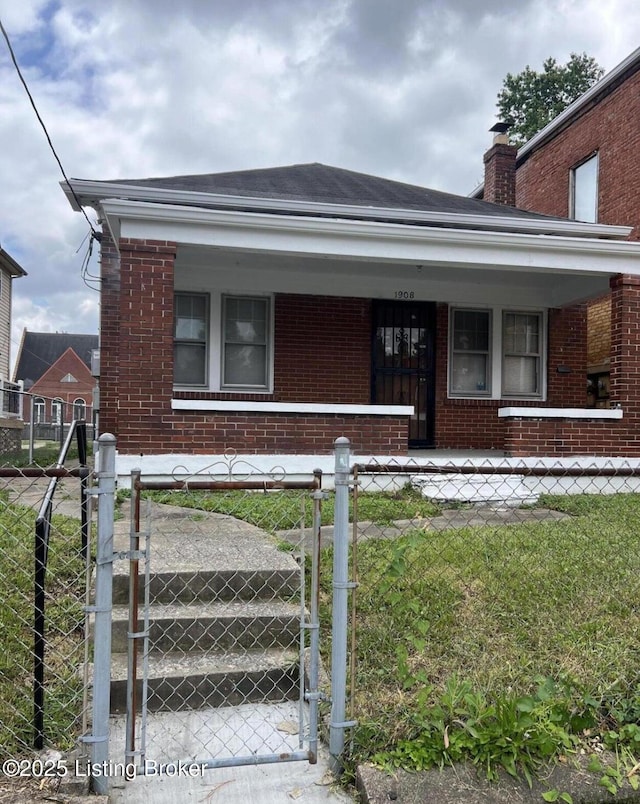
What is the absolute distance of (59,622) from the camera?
3439 mm

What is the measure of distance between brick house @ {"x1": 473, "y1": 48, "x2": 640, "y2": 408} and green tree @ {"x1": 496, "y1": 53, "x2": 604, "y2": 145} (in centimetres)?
1727

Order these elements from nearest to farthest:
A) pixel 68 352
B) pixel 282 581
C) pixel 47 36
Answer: pixel 282 581 → pixel 47 36 → pixel 68 352

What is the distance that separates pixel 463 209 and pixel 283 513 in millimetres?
6126

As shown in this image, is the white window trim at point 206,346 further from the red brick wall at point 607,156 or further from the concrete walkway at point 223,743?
the red brick wall at point 607,156

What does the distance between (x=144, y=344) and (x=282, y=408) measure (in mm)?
1764

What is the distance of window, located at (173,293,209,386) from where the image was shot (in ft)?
30.6

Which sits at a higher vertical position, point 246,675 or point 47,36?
point 47,36


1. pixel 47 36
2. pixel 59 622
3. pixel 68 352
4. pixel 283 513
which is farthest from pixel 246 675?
pixel 68 352

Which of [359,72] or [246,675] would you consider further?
[359,72]

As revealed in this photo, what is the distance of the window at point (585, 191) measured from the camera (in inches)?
536

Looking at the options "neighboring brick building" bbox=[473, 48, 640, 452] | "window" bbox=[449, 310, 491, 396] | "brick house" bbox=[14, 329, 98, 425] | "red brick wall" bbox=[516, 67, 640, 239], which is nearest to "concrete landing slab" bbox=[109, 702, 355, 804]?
"window" bbox=[449, 310, 491, 396]

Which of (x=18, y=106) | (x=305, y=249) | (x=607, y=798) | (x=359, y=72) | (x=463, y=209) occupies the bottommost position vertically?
(x=607, y=798)

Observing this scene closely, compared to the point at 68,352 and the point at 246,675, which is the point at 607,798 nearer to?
the point at 246,675

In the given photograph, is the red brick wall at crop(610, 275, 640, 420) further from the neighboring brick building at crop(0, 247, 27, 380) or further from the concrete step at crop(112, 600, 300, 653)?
the neighboring brick building at crop(0, 247, 27, 380)
